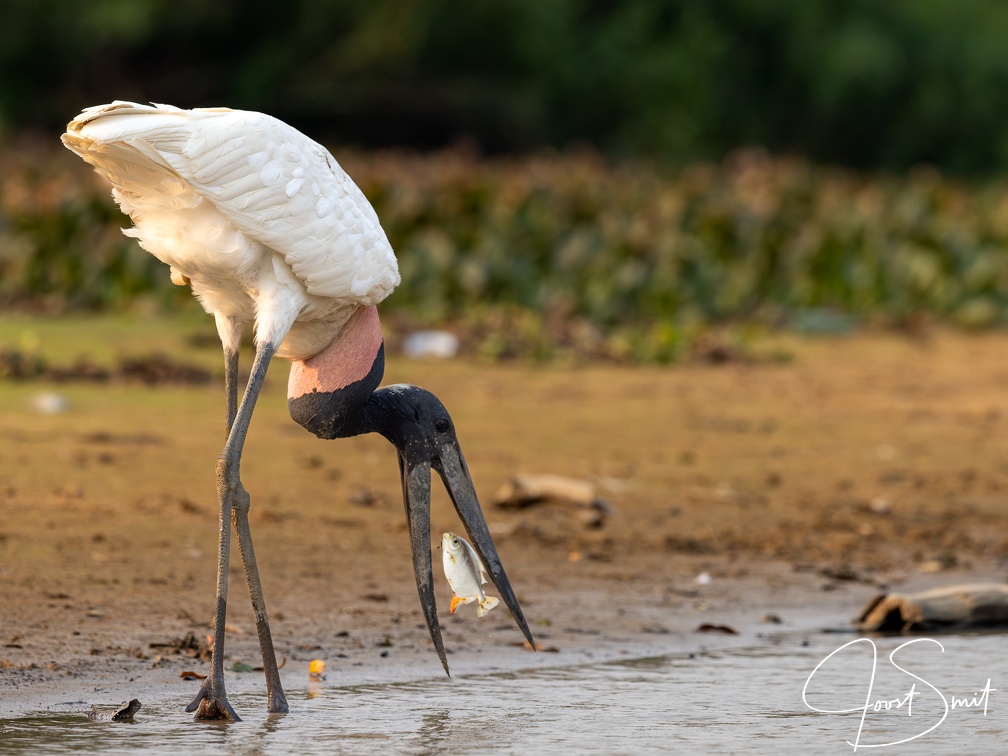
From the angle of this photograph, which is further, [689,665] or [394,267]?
[689,665]

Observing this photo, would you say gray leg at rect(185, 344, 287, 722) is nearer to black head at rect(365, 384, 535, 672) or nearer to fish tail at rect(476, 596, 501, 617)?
black head at rect(365, 384, 535, 672)

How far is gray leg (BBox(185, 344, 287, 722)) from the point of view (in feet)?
12.8

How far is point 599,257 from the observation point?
12172 millimetres

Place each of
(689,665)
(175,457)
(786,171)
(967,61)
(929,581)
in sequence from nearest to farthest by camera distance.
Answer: (689,665)
(929,581)
(175,457)
(786,171)
(967,61)

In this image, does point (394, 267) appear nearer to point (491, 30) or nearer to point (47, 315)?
point (47, 315)

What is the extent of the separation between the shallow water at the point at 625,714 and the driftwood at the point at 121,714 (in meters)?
0.03

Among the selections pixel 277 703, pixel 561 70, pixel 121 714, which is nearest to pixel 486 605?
pixel 277 703

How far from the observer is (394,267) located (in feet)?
14.2

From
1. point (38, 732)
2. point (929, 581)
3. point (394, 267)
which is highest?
point (394, 267)

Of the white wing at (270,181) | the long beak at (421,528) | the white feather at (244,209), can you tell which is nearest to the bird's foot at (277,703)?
the long beak at (421,528)

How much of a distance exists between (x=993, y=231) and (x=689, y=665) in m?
10.7

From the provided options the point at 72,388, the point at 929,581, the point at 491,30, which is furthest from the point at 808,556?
the point at 491,30

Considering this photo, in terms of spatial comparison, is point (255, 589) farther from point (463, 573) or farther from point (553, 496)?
point (553, 496)

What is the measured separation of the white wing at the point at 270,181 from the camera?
3.94 metres
